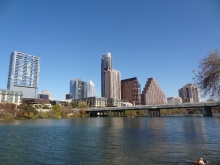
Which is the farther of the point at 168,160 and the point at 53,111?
the point at 53,111

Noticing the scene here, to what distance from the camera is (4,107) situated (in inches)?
4749

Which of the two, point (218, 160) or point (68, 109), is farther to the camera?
point (68, 109)

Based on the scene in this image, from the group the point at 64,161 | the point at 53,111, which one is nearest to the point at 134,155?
the point at 64,161

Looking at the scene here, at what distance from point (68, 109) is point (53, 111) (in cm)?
1846

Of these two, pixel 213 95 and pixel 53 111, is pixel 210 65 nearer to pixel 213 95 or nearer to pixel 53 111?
pixel 213 95

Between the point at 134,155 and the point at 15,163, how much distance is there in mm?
14855

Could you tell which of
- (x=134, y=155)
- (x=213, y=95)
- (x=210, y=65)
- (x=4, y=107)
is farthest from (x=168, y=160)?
(x=4, y=107)

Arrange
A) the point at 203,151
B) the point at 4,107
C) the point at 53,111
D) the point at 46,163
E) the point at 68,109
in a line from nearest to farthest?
the point at 46,163, the point at 203,151, the point at 4,107, the point at 53,111, the point at 68,109

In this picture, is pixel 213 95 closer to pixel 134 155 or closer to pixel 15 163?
pixel 134 155

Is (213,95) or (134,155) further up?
(213,95)

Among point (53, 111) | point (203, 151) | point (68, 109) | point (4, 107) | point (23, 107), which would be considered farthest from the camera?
point (68, 109)

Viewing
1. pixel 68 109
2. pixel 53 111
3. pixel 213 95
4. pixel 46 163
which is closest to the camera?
pixel 46 163

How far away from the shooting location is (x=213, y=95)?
22.6 m

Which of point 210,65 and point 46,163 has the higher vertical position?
point 210,65
